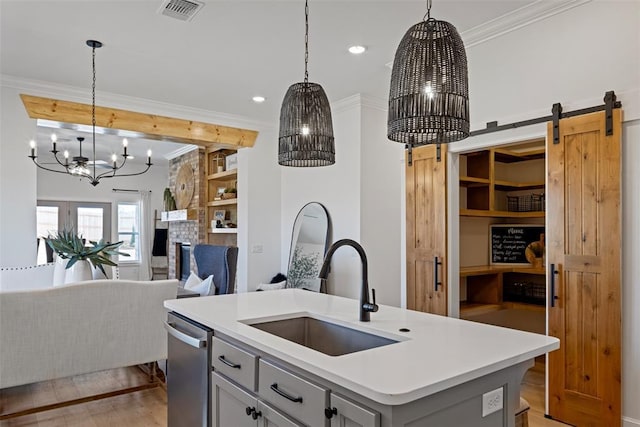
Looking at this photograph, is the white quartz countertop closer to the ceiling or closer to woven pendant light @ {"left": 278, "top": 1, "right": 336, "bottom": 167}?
woven pendant light @ {"left": 278, "top": 1, "right": 336, "bottom": 167}

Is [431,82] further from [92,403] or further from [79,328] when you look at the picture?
[92,403]

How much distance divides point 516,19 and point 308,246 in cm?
329

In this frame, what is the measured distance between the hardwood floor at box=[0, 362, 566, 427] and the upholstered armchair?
3.51ft

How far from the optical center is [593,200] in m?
2.78

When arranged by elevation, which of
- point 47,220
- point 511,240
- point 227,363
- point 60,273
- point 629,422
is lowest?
point 629,422

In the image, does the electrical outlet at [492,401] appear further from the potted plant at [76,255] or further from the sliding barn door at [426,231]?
the potted plant at [76,255]

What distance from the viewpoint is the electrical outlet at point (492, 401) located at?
1.39m

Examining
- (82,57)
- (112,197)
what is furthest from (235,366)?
(112,197)

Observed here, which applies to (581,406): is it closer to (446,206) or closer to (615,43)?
(446,206)

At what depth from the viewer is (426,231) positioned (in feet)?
12.8

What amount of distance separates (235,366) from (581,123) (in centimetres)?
257

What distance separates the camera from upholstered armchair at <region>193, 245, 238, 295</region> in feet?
14.5

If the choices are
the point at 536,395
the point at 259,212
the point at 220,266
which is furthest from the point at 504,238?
the point at 259,212

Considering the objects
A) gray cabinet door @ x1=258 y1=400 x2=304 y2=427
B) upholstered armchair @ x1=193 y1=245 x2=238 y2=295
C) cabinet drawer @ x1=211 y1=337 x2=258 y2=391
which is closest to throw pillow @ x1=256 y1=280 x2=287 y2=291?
upholstered armchair @ x1=193 y1=245 x2=238 y2=295
